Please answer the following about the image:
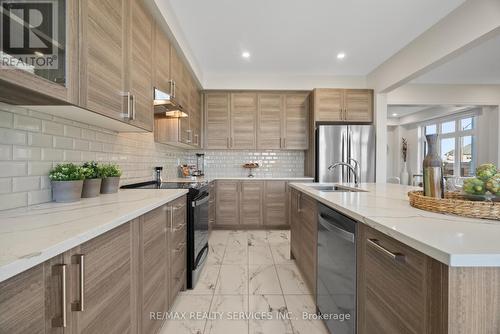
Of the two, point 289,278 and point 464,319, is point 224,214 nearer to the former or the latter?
point 289,278

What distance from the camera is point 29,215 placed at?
924mm

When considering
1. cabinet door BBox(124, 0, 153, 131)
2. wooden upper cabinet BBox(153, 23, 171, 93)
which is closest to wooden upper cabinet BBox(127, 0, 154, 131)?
cabinet door BBox(124, 0, 153, 131)

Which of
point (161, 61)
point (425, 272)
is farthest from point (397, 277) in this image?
point (161, 61)

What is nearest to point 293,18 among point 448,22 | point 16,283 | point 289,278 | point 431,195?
point 448,22

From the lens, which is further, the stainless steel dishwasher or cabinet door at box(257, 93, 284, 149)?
cabinet door at box(257, 93, 284, 149)

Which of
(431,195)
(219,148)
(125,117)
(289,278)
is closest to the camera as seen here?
(431,195)

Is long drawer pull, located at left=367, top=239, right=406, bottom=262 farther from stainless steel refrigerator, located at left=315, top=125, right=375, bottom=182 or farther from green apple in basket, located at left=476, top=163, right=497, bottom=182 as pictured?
stainless steel refrigerator, located at left=315, top=125, right=375, bottom=182

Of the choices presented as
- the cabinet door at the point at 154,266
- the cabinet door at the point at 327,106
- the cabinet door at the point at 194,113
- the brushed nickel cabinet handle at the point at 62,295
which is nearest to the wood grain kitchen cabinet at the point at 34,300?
the brushed nickel cabinet handle at the point at 62,295

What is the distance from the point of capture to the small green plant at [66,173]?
1.21m

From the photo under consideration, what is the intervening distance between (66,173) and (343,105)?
3852 mm

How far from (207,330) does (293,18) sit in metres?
3.04

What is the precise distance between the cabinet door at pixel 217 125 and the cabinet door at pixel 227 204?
73cm

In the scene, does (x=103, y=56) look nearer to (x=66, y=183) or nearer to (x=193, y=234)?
(x=66, y=183)

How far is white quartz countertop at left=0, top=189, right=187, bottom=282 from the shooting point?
0.53 metres
